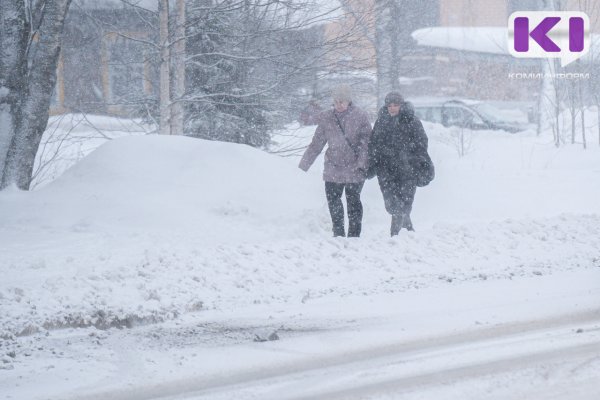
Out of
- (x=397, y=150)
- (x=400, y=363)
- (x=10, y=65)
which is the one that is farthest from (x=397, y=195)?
(x=10, y=65)

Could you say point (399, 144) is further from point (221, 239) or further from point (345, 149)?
point (221, 239)

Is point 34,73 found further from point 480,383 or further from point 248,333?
point 480,383

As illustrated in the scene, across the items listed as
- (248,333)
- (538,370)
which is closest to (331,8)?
(248,333)

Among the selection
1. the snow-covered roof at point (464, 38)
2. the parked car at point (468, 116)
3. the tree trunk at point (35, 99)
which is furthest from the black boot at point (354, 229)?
the snow-covered roof at point (464, 38)

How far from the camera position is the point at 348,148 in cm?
859

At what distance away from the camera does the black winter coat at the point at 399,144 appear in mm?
8570

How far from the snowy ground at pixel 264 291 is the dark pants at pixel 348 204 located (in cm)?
40

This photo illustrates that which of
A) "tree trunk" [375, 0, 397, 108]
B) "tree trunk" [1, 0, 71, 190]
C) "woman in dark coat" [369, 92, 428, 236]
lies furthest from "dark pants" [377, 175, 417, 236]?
"tree trunk" [375, 0, 397, 108]

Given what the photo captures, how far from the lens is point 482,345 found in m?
5.06

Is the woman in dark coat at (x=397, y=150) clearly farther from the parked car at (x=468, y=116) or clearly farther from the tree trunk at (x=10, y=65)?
the parked car at (x=468, y=116)

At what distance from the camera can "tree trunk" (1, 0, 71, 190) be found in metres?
9.67

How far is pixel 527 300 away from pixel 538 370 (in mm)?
1715

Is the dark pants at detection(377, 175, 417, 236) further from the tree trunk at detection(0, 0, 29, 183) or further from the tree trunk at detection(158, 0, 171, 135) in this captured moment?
the tree trunk at detection(158, 0, 171, 135)

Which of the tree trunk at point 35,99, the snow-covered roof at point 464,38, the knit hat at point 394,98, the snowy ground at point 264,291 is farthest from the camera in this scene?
the snow-covered roof at point 464,38
